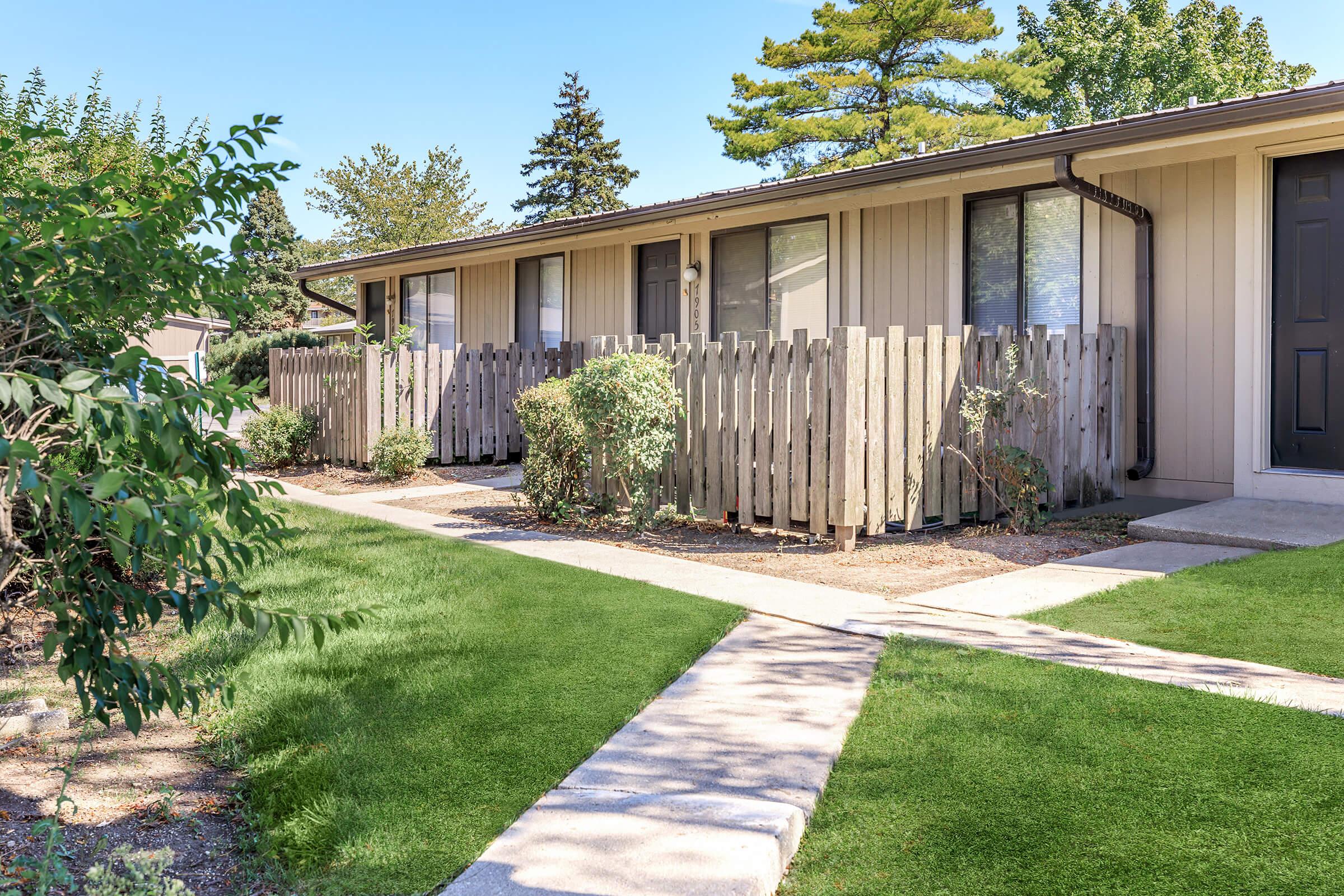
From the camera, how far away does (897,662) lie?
4.37m

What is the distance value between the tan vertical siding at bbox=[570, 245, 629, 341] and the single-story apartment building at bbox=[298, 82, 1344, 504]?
1.49m

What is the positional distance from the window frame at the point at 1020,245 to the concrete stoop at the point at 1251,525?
2.08 m

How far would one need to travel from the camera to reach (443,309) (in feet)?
56.9

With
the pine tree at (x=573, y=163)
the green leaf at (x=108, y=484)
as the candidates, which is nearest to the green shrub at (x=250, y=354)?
the pine tree at (x=573, y=163)

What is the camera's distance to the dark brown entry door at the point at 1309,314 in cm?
788

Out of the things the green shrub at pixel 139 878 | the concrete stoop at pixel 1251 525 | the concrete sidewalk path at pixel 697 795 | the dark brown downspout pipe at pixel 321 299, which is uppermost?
the dark brown downspout pipe at pixel 321 299

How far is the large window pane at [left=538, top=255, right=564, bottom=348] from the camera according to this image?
49.6 ft

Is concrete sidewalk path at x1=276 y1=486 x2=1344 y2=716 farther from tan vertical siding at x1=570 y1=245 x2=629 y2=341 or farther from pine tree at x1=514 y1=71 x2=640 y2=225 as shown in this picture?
pine tree at x1=514 y1=71 x2=640 y2=225

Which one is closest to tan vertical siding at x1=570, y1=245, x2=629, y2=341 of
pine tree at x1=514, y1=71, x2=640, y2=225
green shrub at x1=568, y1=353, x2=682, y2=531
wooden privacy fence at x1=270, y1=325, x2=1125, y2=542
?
wooden privacy fence at x1=270, y1=325, x2=1125, y2=542

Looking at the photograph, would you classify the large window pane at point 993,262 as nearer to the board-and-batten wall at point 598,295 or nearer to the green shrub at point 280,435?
the board-and-batten wall at point 598,295

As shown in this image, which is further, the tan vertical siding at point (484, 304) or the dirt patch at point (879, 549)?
the tan vertical siding at point (484, 304)

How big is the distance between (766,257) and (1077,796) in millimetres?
9723

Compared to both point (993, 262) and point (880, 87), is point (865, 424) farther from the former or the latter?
point (880, 87)

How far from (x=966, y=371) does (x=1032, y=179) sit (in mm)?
2504
